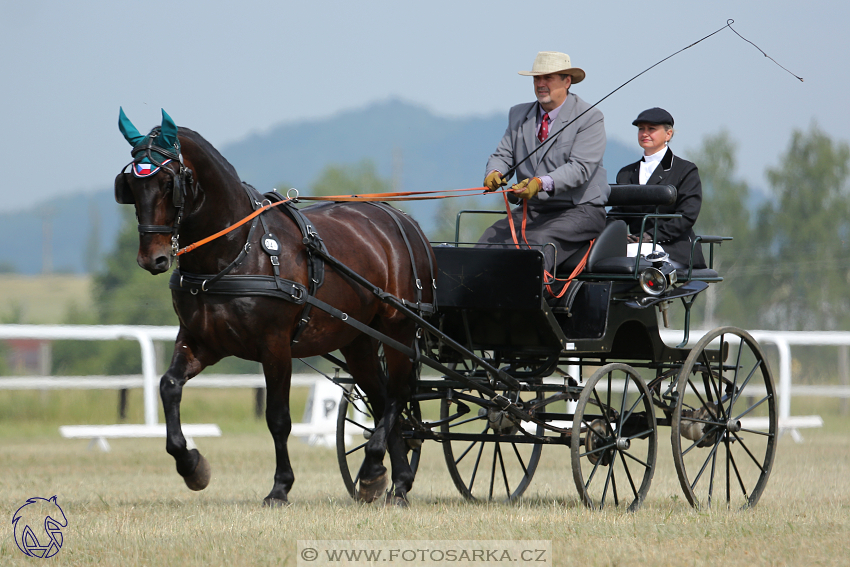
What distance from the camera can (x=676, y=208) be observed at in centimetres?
802

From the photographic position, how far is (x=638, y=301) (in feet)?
24.3

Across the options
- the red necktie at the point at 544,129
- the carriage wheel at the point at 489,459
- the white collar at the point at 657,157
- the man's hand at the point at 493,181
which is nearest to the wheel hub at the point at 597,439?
the carriage wheel at the point at 489,459

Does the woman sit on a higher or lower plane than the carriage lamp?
higher

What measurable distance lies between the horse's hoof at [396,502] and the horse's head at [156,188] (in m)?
2.18

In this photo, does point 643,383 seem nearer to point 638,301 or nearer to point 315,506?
point 638,301

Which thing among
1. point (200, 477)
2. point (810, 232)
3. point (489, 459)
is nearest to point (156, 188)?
point (200, 477)

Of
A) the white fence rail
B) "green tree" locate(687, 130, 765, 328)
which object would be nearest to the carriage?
the white fence rail

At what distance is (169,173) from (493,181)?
83.3 inches

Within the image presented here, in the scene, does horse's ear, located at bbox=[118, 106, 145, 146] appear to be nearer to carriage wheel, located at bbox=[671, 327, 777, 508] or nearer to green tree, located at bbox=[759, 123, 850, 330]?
carriage wheel, located at bbox=[671, 327, 777, 508]

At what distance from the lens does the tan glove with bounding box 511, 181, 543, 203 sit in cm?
704

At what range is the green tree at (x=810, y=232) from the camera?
49812mm

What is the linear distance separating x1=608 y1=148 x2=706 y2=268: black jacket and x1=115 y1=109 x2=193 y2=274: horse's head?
331cm

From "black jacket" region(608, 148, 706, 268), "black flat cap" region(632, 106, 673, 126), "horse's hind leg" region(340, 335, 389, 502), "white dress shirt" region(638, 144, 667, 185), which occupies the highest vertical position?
"black flat cap" region(632, 106, 673, 126)

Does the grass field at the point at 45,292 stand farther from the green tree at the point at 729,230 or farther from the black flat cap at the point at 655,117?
the black flat cap at the point at 655,117
